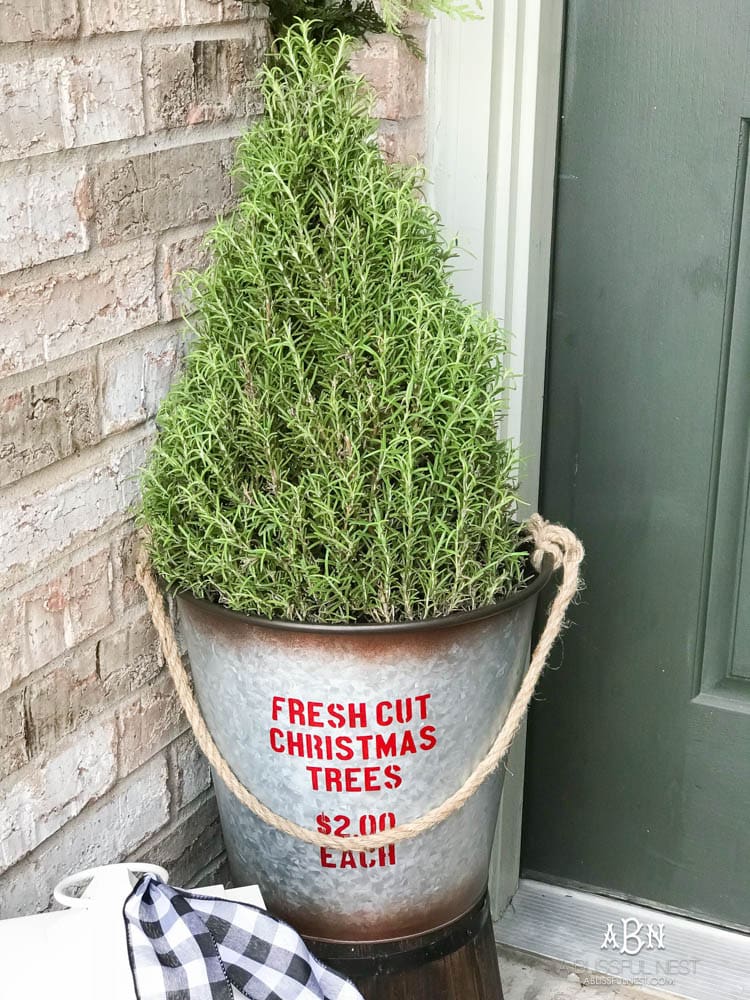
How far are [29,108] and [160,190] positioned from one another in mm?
185

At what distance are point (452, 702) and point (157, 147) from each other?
1.96ft

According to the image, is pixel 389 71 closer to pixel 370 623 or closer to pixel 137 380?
pixel 137 380

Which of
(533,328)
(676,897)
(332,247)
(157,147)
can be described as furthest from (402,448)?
(676,897)

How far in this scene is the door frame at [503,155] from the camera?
4.21 feet

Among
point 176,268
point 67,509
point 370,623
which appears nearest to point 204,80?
point 176,268

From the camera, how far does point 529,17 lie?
1274 millimetres

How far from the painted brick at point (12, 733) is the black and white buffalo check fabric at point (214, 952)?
156 millimetres

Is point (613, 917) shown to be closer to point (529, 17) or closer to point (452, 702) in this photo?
point (452, 702)

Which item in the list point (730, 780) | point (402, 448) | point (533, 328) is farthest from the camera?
point (730, 780)

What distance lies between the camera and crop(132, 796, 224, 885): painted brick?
122 cm

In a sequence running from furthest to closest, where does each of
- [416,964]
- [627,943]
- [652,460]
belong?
[627,943]
[652,460]
[416,964]

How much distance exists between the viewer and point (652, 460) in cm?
143

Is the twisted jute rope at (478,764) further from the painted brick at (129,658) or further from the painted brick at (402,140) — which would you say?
the painted brick at (402,140)

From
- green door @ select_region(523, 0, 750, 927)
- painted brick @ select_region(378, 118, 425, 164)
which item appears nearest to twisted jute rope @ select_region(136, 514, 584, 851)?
green door @ select_region(523, 0, 750, 927)
